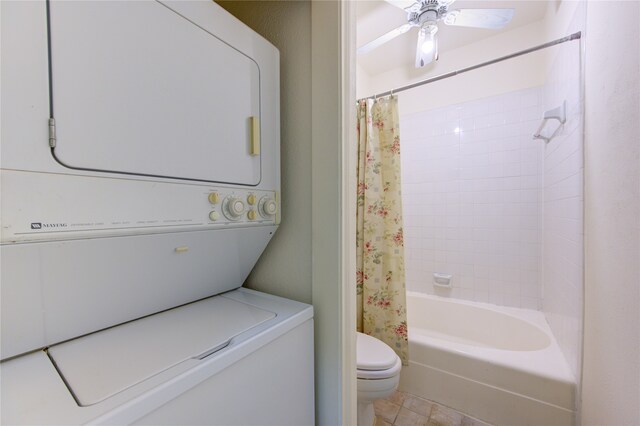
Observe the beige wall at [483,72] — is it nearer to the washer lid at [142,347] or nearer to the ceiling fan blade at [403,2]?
the ceiling fan blade at [403,2]

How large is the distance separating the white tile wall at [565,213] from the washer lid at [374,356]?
36.5 inches

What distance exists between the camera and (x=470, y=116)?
2.36 metres

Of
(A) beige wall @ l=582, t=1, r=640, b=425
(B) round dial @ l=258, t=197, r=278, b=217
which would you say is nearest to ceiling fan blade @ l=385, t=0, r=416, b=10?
(A) beige wall @ l=582, t=1, r=640, b=425

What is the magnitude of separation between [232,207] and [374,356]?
3.93ft

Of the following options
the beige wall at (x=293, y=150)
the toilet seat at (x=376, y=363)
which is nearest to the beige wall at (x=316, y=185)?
the beige wall at (x=293, y=150)

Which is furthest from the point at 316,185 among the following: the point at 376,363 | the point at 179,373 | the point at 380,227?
the point at 380,227

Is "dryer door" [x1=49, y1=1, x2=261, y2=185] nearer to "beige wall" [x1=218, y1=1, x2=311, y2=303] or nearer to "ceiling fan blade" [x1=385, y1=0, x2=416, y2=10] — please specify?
"beige wall" [x1=218, y1=1, x2=311, y2=303]

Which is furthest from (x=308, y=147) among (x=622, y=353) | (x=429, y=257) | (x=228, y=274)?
(x=429, y=257)

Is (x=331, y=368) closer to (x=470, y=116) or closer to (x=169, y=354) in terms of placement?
(x=169, y=354)

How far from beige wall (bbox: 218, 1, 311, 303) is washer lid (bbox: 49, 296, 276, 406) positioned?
181mm

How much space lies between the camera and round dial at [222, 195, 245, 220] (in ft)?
2.41

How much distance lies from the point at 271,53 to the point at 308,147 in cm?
33

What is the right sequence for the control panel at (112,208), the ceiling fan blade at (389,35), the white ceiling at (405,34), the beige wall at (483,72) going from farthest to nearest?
the beige wall at (483,72), the white ceiling at (405,34), the ceiling fan blade at (389,35), the control panel at (112,208)

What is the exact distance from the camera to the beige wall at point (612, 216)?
2.74 ft
